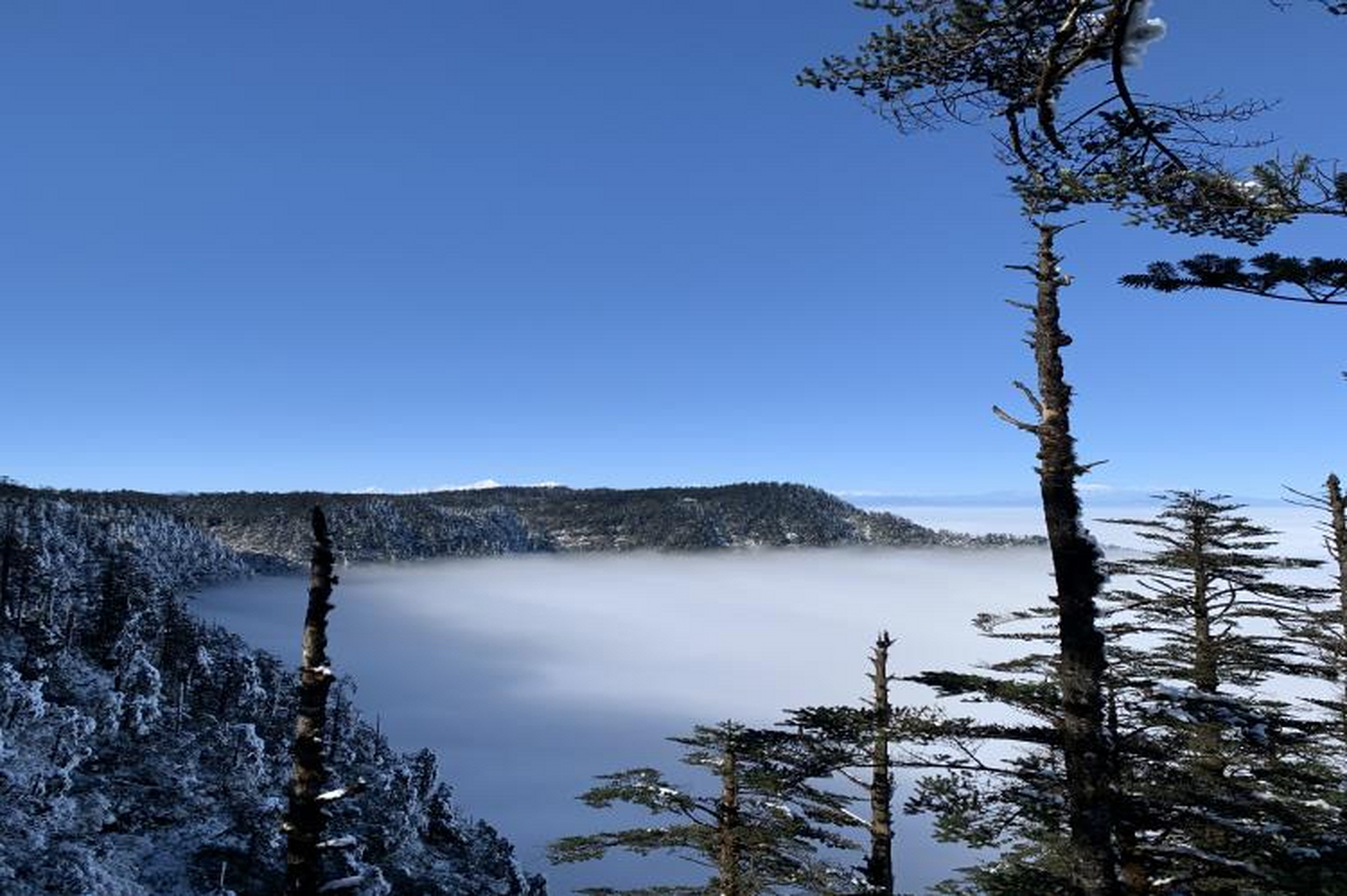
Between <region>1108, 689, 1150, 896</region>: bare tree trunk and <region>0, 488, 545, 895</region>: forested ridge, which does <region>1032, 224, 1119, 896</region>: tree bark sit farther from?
<region>0, 488, 545, 895</region>: forested ridge

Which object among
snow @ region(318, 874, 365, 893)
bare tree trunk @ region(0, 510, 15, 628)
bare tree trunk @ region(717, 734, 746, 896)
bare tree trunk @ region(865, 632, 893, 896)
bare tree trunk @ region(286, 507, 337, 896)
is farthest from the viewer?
bare tree trunk @ region(0, 510, 15, 628)

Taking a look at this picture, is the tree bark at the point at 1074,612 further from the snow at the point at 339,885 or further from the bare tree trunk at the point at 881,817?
the snow at the point at 339,885

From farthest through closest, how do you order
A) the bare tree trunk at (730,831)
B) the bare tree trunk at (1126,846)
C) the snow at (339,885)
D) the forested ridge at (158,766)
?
the forested ridge at (158,766), the bare tree trunk at (730,831), the bare tree trunk at (1126,846), the snow at (339,885)

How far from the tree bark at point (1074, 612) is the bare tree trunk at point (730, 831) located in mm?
8772

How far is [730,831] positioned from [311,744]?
1106cm

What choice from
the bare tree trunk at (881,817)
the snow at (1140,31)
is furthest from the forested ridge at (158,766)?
the snow at (1140,31)

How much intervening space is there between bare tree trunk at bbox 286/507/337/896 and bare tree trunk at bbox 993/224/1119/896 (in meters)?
7.45

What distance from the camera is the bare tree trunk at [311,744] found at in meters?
8.19

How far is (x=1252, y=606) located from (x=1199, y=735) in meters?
7.48

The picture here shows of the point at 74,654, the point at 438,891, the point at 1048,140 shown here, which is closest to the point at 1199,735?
the point at 1048,140

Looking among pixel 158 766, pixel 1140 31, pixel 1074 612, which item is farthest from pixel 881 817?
pixel 158 766

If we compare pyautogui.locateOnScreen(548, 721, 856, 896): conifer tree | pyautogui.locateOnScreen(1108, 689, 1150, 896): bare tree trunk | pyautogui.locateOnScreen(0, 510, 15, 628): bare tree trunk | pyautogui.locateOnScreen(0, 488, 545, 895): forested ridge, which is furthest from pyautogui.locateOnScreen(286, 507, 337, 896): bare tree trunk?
pyautogui.locateOnScreen(0, 510, 15, 628): bare tree trunk

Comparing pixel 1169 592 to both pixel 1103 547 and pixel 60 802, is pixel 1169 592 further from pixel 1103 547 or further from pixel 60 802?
pixel 60 802

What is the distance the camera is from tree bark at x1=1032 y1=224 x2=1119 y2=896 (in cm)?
841
